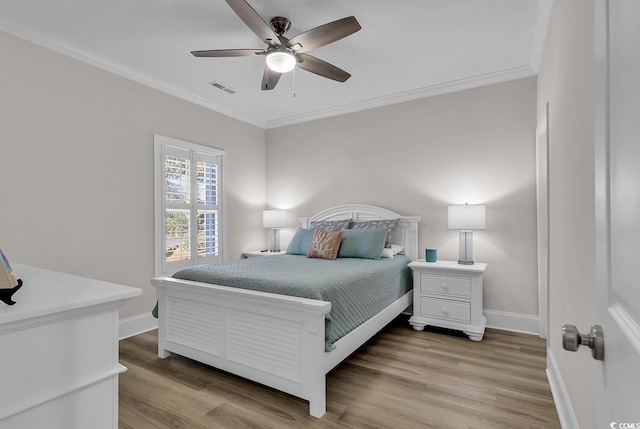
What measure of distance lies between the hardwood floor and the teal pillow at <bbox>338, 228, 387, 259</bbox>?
3.09 feet

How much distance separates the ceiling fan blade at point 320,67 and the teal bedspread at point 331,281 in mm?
1646

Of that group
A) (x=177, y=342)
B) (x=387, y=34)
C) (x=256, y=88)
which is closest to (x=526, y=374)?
(x=177, y=342)

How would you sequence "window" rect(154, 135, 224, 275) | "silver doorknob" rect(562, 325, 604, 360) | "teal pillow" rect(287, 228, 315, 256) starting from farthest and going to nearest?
1. "teal pillow" rect(287, 228, 315, 256)
2. "window" rect(154, 135, 224, 275)
3. "silver doorknob" rect(562, 325, 604, 360)

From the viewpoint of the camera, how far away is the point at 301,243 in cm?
398

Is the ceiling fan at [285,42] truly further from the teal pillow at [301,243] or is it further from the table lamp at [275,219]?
the table lamp at [275,219]

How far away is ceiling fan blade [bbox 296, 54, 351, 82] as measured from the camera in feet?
8.50

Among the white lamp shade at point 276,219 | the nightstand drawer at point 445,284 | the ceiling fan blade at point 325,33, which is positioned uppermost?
the ceiling fan blade at point 325,33

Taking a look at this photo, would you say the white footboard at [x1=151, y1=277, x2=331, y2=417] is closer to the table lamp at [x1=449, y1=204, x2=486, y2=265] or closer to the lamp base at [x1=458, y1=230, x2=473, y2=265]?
the table lamp at [x1=449, y1=204, x2=486, y2=265]

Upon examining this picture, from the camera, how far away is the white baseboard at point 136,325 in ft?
10.6

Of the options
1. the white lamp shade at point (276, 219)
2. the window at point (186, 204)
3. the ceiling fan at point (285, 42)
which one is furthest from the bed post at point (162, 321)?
the white lamp shade at point (276, 219)

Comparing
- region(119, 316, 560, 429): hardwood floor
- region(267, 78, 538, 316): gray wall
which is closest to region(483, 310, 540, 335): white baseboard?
region(267, 78, 538, 316): gray wall

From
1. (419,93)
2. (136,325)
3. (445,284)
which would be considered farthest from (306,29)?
(136,325)

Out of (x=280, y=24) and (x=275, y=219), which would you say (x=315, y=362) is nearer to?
(x=280, y=24)

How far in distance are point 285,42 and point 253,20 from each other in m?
0.35
